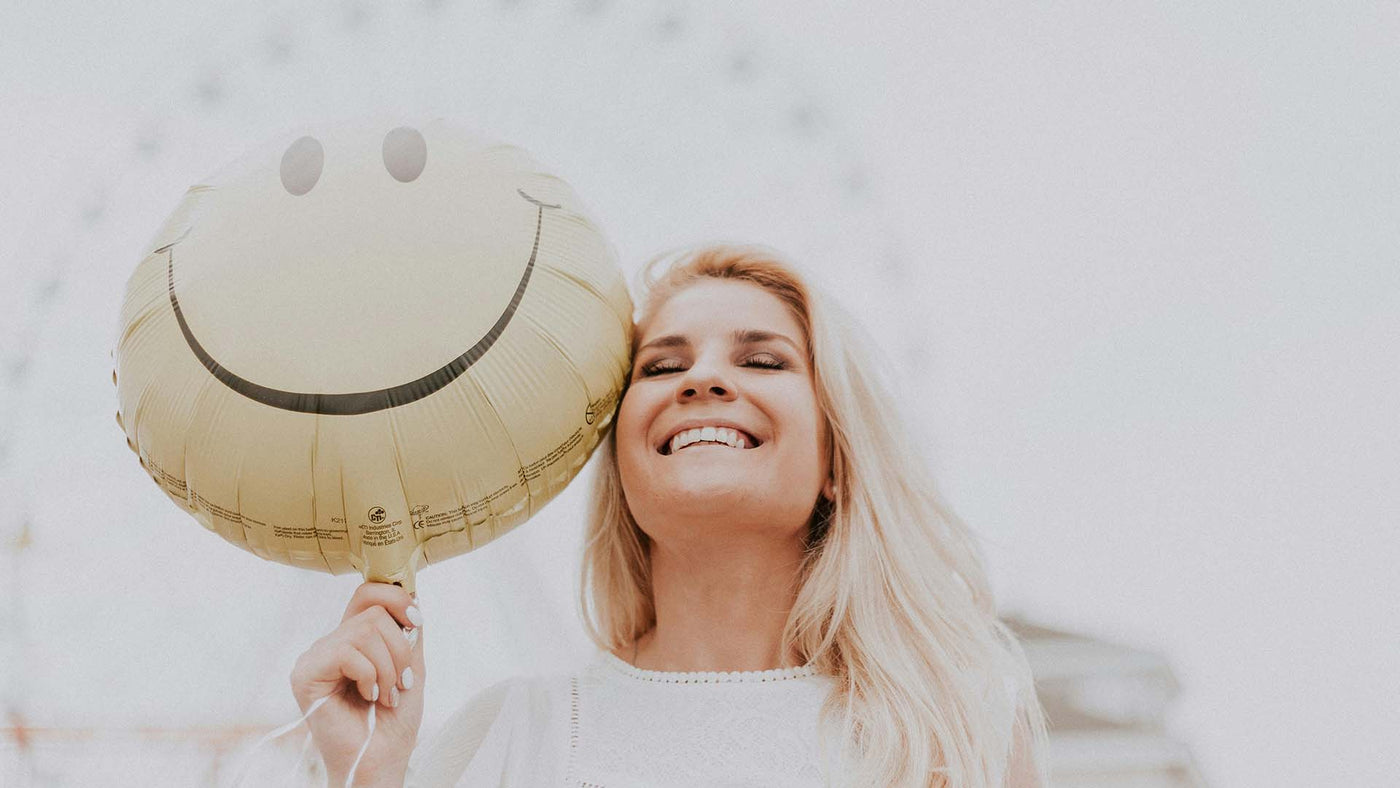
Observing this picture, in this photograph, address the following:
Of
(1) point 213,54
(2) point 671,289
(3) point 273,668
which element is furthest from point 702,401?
(1) point 213,54

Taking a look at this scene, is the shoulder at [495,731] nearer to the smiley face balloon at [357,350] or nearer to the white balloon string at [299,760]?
the white balloon string at [299,760]

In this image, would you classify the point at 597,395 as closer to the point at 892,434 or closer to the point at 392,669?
the point at 392,669

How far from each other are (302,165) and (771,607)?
1.16 m

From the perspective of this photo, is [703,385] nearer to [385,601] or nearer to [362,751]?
[385,601]

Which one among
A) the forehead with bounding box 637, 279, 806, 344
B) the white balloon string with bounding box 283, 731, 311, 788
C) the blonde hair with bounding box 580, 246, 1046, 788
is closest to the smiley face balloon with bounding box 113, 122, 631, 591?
the white balloon string with bounding box 283, 731, 311, 788

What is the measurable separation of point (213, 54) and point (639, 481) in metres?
2.10

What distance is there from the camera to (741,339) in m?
2.12

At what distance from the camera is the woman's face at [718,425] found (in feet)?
6.43

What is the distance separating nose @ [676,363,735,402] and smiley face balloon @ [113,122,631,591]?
26cm

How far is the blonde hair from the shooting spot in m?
1.91

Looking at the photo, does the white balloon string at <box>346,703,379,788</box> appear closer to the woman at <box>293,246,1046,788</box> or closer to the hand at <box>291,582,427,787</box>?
the hand at <box>291,582,427,787</box>

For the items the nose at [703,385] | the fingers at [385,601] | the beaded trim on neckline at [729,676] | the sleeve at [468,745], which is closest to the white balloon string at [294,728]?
the fingers at [385,601]

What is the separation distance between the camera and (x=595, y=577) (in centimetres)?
239

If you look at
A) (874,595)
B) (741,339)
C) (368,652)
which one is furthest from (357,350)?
(874,595)
